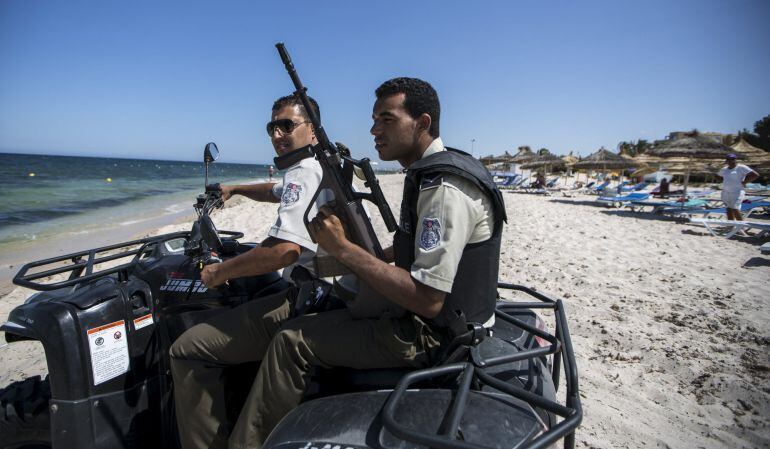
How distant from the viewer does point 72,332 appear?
70.4 inches

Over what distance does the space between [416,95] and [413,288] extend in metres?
0.93

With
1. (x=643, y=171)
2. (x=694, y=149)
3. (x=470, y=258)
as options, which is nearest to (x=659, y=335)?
(x=470, y=258)

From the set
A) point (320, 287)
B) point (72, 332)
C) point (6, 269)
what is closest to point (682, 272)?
point (320, 287)

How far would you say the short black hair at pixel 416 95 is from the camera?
6.20ft

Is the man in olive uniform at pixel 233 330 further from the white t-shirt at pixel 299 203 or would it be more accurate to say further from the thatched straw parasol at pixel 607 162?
the thatched straw parasol at pixel 607 162

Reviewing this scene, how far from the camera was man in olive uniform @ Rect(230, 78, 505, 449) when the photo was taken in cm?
146

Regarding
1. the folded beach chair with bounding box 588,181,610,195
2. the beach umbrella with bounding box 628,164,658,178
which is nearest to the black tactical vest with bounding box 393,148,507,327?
the folded beach chair with bounding box 588,181,610,195

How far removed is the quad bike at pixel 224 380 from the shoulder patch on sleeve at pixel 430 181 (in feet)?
1.75

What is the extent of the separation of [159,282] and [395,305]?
1351 mm

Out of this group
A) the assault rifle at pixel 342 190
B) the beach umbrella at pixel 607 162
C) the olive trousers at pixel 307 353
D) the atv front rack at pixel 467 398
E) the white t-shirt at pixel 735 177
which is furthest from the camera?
the beach umbrella at pixel 607 162

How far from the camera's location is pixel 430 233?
147 centimetres

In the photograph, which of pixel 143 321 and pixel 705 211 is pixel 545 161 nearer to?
pixel 705 211

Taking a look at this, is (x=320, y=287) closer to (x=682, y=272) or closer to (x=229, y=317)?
(x=229, y=317)

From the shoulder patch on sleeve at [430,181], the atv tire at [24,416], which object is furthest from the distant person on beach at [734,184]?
the atv tire at [24,416]
